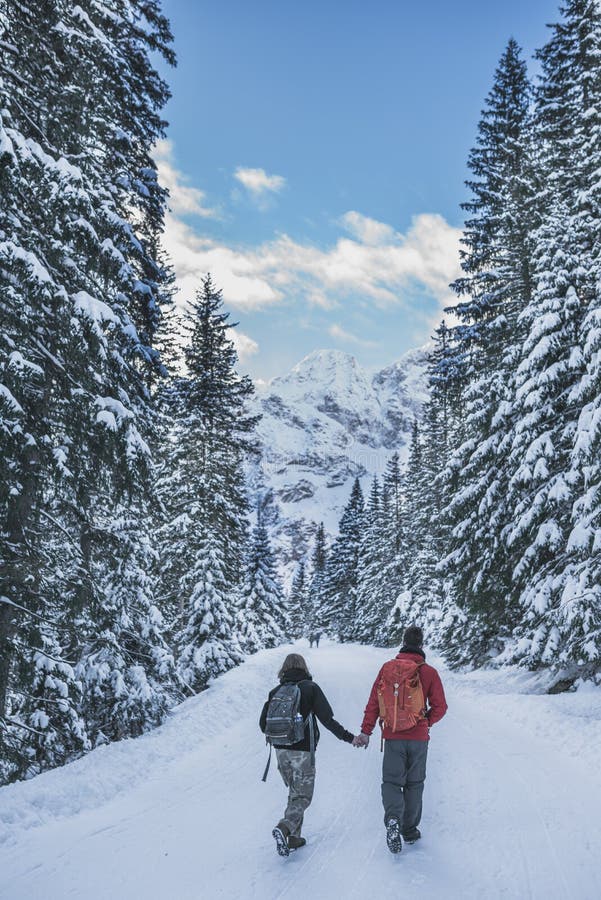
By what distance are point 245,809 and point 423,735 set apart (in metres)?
2.75

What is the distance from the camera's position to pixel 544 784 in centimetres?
691

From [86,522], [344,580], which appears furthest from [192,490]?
[344,580]

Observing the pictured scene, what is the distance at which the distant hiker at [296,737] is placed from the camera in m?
5.11

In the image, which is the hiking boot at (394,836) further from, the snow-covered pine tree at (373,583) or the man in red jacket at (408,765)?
the snow-covered pine tree at (373,583)

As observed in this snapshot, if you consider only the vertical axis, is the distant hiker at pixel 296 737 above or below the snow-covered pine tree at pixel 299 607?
above

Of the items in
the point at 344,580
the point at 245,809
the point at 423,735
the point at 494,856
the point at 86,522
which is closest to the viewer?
the point at 494,856

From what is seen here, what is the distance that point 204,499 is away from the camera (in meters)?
19.5

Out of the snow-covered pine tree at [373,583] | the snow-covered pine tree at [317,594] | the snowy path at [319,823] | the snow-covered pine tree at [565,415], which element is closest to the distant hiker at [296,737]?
the snowy path at [319,823]

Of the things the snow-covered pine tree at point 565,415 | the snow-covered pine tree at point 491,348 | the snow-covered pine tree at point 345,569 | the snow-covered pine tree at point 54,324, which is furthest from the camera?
the snow-covered pine tree at point 345,569

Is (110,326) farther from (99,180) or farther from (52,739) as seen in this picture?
(52,739)

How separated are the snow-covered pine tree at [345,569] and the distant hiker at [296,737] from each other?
48216mm

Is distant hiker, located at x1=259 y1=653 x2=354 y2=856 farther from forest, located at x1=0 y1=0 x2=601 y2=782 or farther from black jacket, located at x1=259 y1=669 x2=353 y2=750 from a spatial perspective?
forest, located at x1=0 y1=0 x2=601 y2=782

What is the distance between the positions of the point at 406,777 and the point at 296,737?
1.16m

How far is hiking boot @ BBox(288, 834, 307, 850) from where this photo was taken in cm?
508
